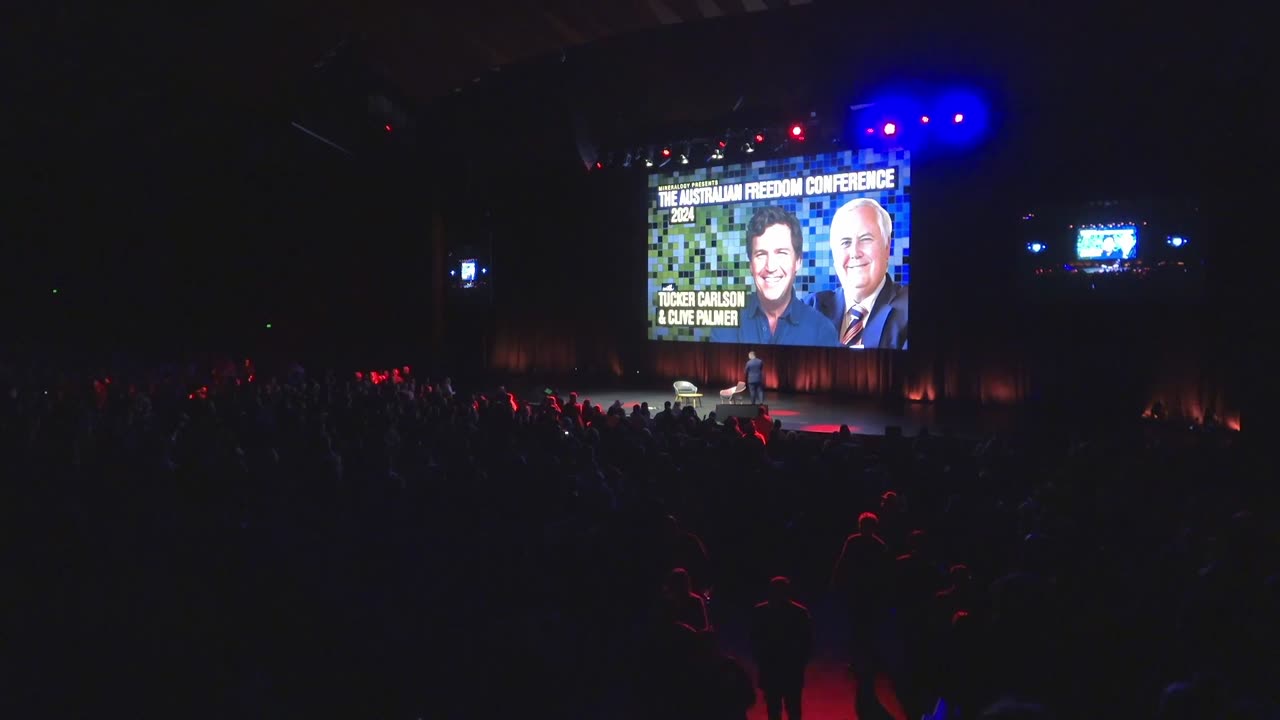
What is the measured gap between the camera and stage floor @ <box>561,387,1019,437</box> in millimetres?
12680

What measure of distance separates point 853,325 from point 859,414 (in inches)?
72.8

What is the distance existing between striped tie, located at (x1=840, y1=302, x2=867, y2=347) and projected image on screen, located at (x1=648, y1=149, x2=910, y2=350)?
0.06 feet

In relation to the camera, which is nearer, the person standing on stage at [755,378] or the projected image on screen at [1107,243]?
the projected image on screen at [1107,243]

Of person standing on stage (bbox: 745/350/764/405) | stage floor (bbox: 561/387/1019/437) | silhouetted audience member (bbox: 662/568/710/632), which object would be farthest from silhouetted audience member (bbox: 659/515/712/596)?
person standing on stage (bbox: 745/350/764/405)

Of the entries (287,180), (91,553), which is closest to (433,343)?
(287,180)

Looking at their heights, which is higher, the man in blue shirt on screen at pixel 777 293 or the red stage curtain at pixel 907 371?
the man in blue shirt on screen at pixel 777 293

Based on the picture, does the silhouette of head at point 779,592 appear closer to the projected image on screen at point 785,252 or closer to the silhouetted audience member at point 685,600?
the silhouetted audience member at point 685,600

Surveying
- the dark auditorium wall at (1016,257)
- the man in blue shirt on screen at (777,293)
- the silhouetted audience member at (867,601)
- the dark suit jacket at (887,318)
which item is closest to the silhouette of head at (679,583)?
the silhouetted audience member at (867,601)

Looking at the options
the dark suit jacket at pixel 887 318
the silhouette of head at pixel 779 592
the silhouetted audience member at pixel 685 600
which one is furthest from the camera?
the dark suit jacket at pixel 887 318

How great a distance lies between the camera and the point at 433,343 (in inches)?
783

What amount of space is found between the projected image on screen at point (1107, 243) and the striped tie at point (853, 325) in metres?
3.84

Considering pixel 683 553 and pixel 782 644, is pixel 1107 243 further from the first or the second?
pixel 782 644

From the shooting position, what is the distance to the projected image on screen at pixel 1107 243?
1330 centimetres

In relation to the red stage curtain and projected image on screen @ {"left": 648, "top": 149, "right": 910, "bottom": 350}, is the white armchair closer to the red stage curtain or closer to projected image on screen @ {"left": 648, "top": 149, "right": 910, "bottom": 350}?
projected image on screen @ {"left": 648, "top": 149, "right": 910, "bottom": 350}
